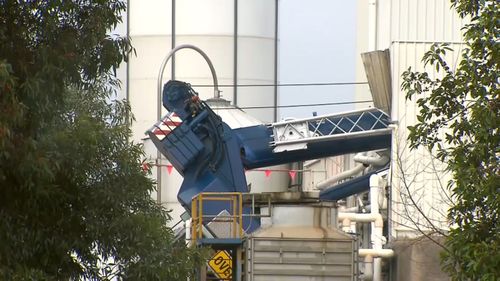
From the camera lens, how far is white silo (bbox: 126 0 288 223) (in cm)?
5144

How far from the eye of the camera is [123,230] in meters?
19.3

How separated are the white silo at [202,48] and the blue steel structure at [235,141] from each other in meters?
11.9

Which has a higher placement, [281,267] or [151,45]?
[151,45]

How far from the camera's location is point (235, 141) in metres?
39.0

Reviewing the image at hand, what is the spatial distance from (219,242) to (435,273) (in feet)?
15.1

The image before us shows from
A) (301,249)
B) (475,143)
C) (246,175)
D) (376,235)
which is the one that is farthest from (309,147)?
(475,143)

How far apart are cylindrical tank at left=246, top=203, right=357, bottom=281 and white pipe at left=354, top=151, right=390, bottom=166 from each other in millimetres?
11387

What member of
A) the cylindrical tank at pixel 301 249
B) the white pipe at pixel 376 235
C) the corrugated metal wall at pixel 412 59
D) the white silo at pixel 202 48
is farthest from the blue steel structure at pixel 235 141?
the white silo at pixel 202 48

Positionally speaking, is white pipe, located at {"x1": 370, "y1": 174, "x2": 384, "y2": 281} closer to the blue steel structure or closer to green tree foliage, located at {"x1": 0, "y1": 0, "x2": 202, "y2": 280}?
the blue steel structure

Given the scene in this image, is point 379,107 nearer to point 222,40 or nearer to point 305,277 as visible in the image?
point 305,277

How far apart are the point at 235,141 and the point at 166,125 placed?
2073mm

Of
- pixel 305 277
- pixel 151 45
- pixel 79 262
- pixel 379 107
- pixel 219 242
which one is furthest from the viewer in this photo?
pixel 151 45

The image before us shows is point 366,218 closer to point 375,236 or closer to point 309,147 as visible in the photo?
point 375,236

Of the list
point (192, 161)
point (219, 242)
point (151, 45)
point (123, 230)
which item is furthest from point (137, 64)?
point (123, 230)
